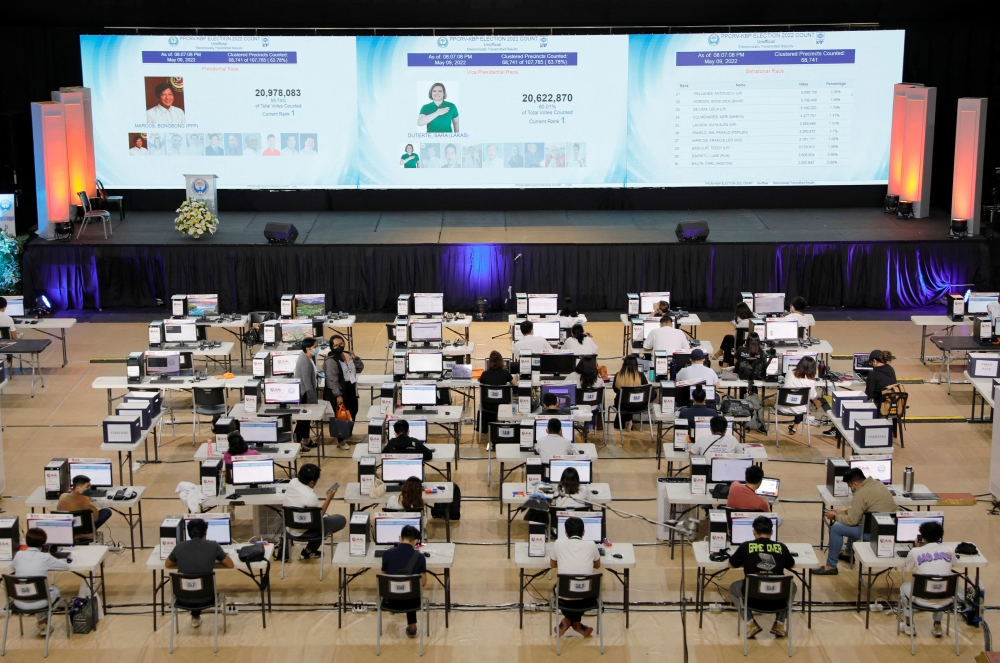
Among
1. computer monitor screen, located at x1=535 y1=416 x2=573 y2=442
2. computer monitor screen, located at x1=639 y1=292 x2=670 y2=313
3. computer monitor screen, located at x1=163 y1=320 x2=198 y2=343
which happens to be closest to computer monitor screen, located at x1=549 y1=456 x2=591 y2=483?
computer monitor screen, located at x1=535 y1=416 x2=573 y2=442

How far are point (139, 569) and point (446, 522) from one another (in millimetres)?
2827

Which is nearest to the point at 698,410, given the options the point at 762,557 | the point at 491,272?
the point at 762,557

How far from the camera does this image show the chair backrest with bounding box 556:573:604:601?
383 inches

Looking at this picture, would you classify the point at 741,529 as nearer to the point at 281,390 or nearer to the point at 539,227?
the point at 281,390

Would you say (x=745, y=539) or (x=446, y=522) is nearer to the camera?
(x=745, y=539)

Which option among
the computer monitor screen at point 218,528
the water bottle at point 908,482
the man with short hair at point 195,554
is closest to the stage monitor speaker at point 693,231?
the water bottle at point 908,482

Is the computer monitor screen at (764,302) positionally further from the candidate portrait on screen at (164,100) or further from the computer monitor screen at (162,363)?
the candidate portrait on screen at (164,100)

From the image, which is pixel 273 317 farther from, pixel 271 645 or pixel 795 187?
pixel 795 187

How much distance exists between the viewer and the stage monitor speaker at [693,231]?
781 inches

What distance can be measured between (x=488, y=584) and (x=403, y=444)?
170 centimetres

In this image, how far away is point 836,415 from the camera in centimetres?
1334

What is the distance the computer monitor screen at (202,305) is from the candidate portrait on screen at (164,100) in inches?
222

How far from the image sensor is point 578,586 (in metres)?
9.76

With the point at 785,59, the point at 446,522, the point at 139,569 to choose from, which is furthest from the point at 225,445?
the point at 785,59
